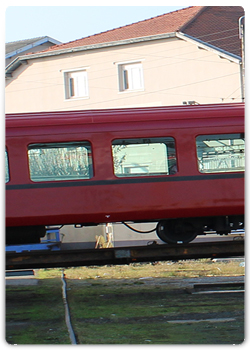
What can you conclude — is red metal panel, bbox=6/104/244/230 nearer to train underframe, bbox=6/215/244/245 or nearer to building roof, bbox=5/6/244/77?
train underframe, bbox=6/215/244/245

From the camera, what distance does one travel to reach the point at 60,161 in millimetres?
7922

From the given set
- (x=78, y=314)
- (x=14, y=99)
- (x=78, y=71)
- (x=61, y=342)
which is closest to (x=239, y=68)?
(x=78, y=71)

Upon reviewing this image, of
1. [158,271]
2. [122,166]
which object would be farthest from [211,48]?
[122,166]

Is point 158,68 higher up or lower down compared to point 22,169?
higher up

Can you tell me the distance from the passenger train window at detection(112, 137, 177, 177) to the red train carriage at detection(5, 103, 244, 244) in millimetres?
15

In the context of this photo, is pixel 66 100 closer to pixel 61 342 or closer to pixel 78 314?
pixel 78 314

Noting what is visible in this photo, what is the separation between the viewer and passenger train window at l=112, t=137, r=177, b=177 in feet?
25.9

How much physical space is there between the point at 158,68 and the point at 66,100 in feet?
13.9

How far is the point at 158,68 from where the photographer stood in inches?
794

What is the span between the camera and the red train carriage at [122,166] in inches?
307

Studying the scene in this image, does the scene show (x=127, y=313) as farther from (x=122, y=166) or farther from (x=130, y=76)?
(x=130, y=76)

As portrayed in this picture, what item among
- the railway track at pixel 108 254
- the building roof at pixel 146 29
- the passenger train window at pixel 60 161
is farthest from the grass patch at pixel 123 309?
the building roof at pixel 146 29

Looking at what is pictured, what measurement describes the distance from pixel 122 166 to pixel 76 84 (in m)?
14.8

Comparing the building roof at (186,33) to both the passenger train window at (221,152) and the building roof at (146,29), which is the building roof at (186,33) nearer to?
the building roof at (146,29)
